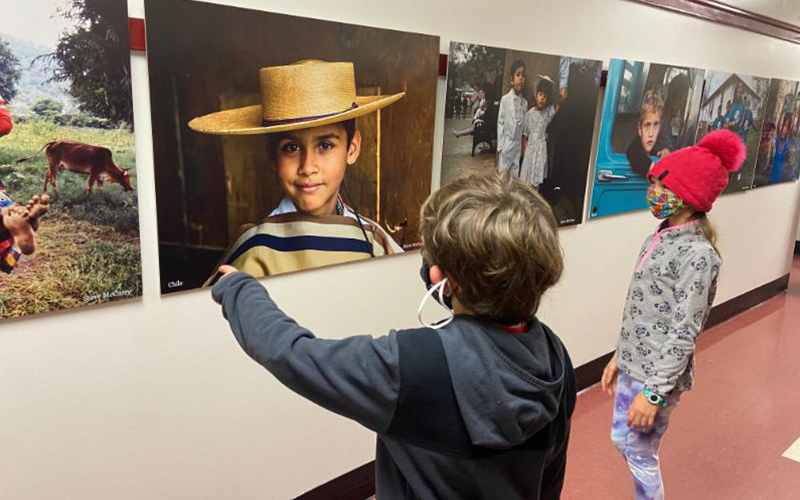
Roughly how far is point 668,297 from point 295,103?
1.37 meters

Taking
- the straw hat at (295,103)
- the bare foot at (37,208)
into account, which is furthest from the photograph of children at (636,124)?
the bare foot at (37,208)

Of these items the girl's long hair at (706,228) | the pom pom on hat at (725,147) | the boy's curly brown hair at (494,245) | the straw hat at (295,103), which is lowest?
the girl's long hair at (706,228)

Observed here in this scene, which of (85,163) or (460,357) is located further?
(85,163)

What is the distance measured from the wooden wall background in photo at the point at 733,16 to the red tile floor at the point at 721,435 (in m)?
2.34

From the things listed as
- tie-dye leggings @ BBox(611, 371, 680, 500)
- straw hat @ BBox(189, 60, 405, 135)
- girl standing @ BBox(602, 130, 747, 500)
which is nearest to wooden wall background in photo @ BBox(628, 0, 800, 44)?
girl standing @ BBox(602, 130, 747, 500)

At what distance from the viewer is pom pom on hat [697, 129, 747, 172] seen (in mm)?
1902

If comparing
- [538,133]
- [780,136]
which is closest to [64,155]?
[538,133]

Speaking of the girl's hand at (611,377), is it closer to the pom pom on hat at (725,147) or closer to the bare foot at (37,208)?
the pom pom on hat at (725,147)

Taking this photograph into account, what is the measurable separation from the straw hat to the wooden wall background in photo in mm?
2063

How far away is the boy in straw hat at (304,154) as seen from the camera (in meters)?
1.85

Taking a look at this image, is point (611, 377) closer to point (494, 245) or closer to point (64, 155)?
point (494, 245)

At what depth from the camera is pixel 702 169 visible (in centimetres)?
186

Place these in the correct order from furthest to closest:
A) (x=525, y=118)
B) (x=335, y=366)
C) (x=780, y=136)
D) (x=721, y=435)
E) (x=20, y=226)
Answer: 1. (x=780, y=136)
2. (x=721, y=435)
3. (x=525, y=118)
4. (x=20, y=226)
5. (x=335, y=366)

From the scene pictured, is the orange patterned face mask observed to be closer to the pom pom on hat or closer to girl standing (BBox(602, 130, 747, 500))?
girl standing (BBox(602, 130, 747, 500))
